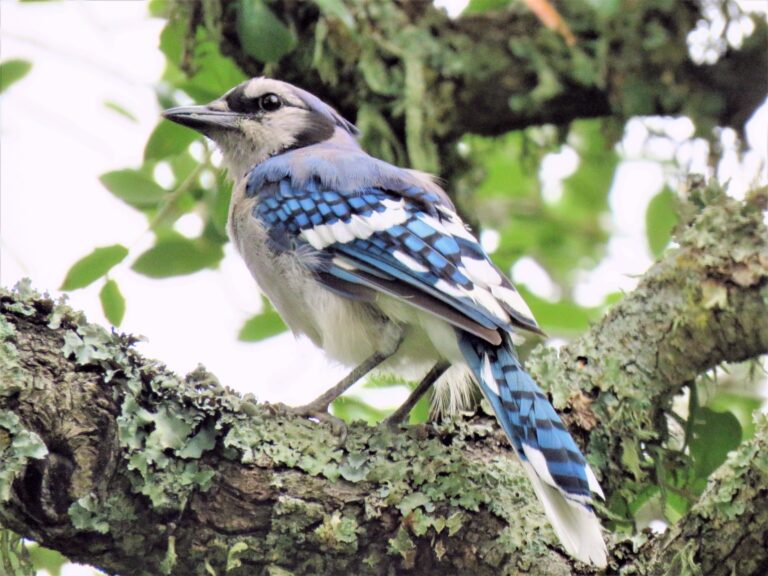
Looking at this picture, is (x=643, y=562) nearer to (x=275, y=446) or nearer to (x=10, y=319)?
(x=275, y=446)

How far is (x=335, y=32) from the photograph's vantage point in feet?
12.9

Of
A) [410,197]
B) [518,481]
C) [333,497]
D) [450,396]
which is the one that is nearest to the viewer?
[333,497]

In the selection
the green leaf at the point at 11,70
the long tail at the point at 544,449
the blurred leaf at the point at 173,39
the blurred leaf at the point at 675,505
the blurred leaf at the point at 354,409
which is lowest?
the long tail at the point at 544,449

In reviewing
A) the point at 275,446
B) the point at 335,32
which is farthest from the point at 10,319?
the point at 335,32

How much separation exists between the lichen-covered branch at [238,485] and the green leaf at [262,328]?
1177 mm

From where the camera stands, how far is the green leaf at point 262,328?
152 inches

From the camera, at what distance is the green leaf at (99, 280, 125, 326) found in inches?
124

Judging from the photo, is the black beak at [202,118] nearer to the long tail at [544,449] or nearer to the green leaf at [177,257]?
the green leaf at [177,257]

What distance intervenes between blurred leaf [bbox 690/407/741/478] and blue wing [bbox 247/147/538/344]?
0.70 meters

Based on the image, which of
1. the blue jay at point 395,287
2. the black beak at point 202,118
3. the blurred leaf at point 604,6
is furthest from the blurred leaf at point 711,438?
the black beak at point 202,118

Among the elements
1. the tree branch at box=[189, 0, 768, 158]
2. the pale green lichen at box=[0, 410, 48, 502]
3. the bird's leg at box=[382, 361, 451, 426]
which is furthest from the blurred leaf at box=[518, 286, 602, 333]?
the pale green lichen at box=[0, 410, 48, 502]

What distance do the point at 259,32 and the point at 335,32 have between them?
44 centimetres

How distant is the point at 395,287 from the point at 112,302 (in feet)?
2.61

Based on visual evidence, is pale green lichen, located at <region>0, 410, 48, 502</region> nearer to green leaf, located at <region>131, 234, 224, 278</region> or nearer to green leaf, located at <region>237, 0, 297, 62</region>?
green leaf, located at <region>131, 234, 224, 278</region>
